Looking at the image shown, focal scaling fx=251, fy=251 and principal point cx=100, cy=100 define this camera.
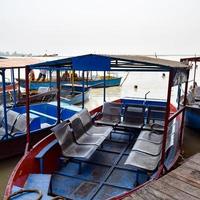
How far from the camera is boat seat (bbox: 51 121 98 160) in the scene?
429 centimetres

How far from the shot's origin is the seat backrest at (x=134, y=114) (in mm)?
6251

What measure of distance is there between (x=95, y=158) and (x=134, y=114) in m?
1.78

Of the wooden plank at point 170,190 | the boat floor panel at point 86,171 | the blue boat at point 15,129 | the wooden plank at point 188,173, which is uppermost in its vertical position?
the wooden plank at point 170,190

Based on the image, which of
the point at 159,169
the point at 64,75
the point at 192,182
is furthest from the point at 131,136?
the point at 64,75

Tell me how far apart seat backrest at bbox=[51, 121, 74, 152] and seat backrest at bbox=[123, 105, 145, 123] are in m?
1.96

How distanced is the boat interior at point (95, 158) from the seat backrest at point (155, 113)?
8.5 inches

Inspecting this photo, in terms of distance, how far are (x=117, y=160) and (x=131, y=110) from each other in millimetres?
1745

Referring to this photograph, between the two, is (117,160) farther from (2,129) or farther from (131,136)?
(2,129)

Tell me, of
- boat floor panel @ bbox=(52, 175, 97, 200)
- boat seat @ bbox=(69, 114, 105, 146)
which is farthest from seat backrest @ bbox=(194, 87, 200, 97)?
boat floor panel @ bbox=(52, 175, 97, 200)

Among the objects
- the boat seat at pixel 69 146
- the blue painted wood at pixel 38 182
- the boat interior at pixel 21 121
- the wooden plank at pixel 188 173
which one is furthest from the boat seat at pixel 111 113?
the wooden plank at pixel 188 173

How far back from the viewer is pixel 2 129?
21.5ft

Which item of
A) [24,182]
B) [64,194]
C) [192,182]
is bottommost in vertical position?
[64,194]

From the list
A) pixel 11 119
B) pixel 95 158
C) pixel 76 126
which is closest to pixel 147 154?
pixel 95 158

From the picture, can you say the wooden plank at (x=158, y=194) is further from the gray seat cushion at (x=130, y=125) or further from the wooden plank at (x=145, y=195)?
the gray seat cushion at (x=130, y=125)
